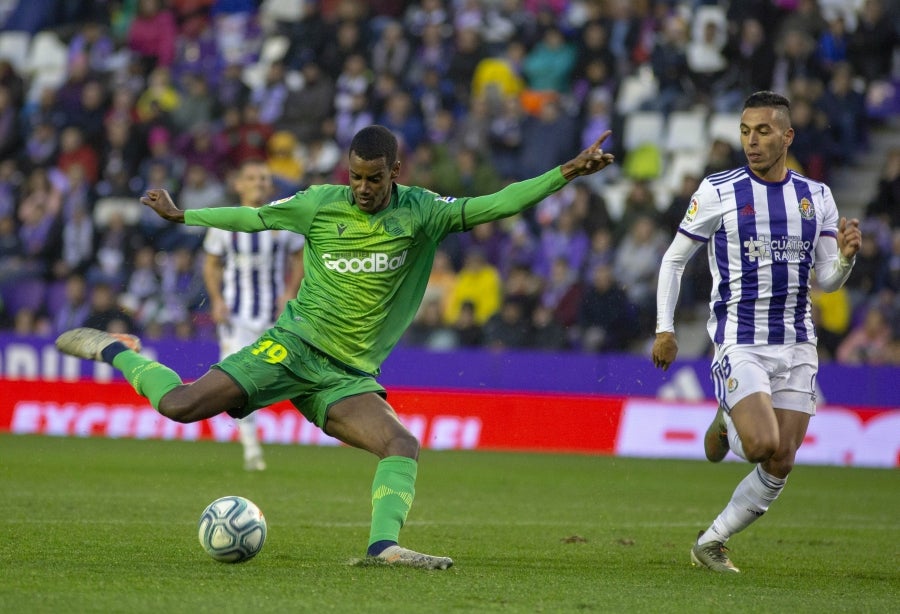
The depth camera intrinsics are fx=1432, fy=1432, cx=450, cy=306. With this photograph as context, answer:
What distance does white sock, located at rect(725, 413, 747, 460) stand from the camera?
713cm

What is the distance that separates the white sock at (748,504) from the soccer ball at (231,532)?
2.32 metres

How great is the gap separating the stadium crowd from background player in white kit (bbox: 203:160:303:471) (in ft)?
9.14

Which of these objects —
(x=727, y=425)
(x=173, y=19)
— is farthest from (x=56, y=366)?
(x=727, y=425)

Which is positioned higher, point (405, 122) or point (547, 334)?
point (405, 122)

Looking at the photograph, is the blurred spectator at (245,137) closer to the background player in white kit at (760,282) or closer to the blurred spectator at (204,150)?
the blurred spectator at (204,150)

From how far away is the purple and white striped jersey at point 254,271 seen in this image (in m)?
12.5

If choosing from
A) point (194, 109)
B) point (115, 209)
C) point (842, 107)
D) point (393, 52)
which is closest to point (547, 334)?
point (842, 107)

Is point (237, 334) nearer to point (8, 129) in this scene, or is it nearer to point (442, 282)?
point (442, 282)

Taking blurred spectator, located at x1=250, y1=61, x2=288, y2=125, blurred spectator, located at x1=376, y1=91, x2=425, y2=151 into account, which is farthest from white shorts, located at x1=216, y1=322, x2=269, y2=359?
blurred spectator, located at x1=250, y1=61, x2=288, y2=125

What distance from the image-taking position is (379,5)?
71.4ft

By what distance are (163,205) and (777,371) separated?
3.26 m

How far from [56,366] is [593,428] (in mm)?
6860

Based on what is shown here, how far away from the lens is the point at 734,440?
724cm

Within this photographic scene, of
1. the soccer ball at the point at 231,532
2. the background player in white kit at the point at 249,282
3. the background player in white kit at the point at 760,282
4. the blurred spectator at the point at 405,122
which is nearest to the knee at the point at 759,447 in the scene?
the background player in white kit at the point at 760,282
